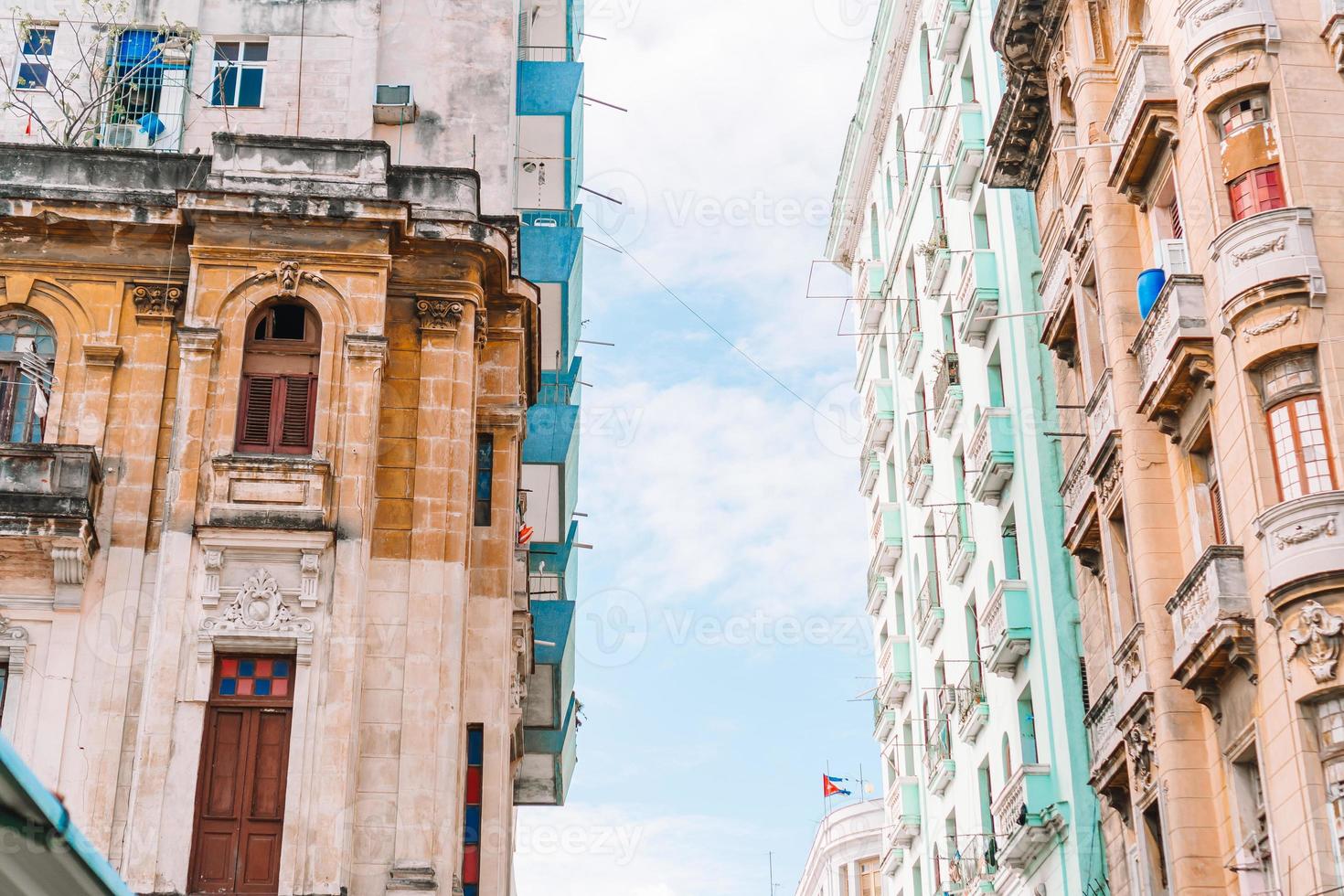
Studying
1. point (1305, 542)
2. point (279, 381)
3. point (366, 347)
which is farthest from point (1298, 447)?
point (279, 381)

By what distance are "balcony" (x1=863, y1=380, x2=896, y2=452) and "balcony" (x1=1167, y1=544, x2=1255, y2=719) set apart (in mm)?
32474

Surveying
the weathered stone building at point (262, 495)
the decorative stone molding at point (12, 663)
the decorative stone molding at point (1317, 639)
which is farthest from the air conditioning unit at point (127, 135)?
the decorative stone molding at point (1317, 639)

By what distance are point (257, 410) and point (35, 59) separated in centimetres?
1140

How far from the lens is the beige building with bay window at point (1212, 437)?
74.0 feet

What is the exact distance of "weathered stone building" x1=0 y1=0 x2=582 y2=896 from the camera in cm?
2695

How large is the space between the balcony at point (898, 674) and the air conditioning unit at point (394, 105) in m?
25.7

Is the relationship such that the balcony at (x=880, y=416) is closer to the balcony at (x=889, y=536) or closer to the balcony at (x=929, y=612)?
the balcony at (x=889, y=536)

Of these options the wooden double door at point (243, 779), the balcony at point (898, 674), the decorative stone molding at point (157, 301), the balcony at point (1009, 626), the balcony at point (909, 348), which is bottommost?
the wooden double door at point (243, 779)

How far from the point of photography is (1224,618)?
2356cm

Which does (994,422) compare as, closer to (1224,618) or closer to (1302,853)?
(1224,618)

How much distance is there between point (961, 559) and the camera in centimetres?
4544

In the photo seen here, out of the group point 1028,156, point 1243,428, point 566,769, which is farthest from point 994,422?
point 1243,428

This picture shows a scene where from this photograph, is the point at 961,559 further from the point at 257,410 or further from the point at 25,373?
the point at 25,373

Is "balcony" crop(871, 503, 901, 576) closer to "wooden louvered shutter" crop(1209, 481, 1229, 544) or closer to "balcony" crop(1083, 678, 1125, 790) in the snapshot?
"balcony" crop(1083, 678, 1125, 790)
